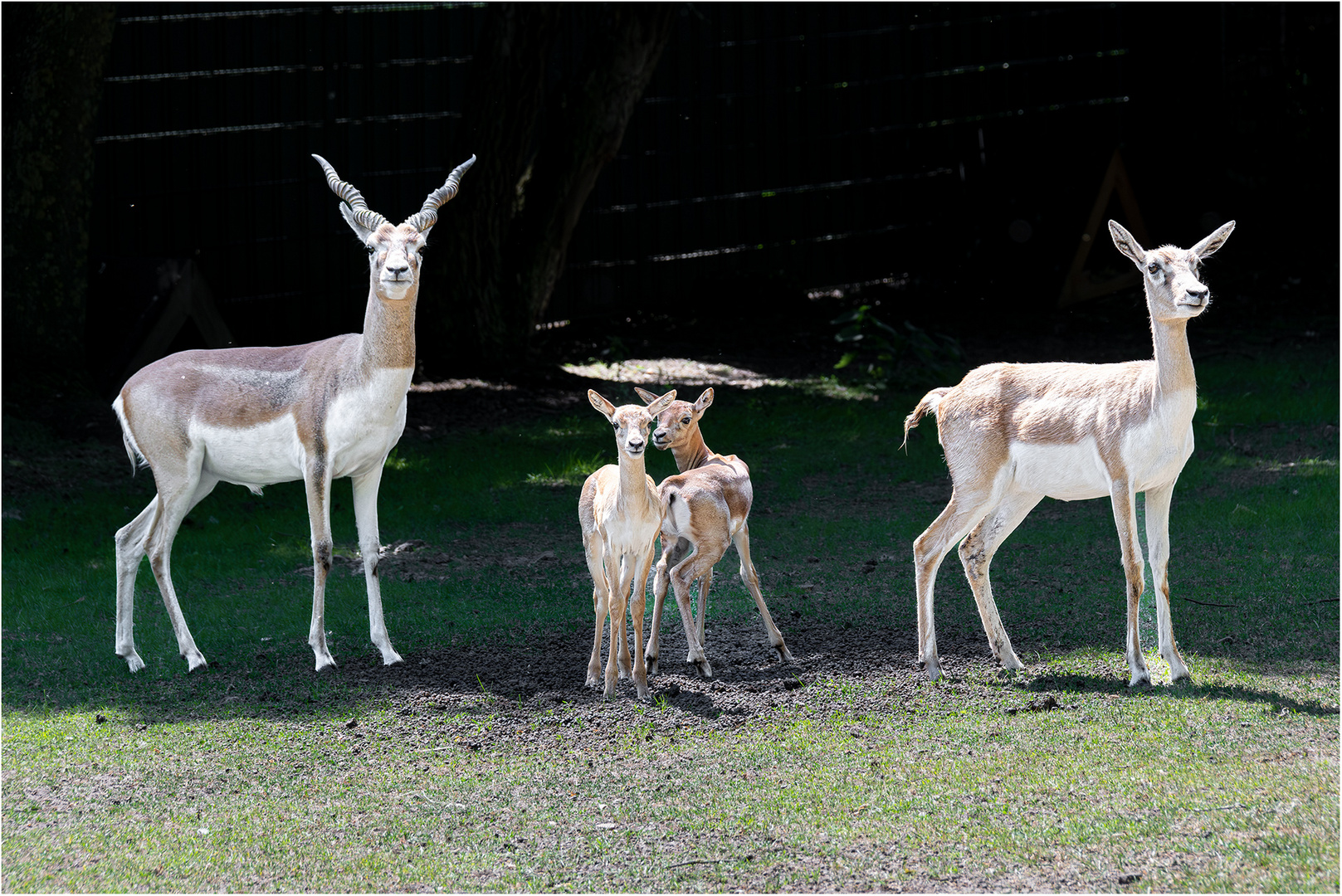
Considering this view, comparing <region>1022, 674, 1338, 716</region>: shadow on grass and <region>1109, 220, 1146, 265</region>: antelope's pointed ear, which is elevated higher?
<region>1109, 220, 1146, 265</region>: antelope's pointed ear

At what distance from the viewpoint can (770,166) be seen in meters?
16.3

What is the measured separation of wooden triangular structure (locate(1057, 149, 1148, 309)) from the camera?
15414 mm

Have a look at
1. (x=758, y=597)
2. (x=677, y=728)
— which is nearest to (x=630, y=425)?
(x=677, y=728)

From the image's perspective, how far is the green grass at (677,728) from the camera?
465 cm

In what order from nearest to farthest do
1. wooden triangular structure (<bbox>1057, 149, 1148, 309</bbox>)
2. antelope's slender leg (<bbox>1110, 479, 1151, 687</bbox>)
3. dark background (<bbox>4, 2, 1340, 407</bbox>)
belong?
1. antelope's slender leg (<bbox>1110, 479, 1151, 687</bbox>)
2. dark background (<bbox>4, 2, 1340, 407</bbox>)
3. wooden triangular structure (<bbox>1057, 149, 1148, 309</bbox>)

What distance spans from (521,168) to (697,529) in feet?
24.4

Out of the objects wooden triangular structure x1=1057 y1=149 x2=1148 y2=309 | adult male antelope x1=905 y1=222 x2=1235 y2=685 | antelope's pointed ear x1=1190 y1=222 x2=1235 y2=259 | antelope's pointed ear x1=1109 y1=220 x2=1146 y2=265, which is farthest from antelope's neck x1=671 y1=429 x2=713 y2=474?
wooden triangular structure x1=1057 y1=149 x2=1148 y2=309

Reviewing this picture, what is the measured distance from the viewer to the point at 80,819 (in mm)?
5102

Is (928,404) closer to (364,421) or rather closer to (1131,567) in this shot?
(1131,567)

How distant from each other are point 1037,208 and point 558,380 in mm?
6834

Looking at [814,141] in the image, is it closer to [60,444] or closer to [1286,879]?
[60,444]

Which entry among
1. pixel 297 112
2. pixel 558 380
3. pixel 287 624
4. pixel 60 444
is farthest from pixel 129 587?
pixel 297 112

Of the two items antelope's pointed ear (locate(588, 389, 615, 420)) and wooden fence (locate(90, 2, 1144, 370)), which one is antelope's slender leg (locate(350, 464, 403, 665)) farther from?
wooden fence (locate(90, 2, 1144, 370))

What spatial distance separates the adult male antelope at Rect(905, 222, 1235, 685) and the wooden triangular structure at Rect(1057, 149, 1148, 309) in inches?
374
